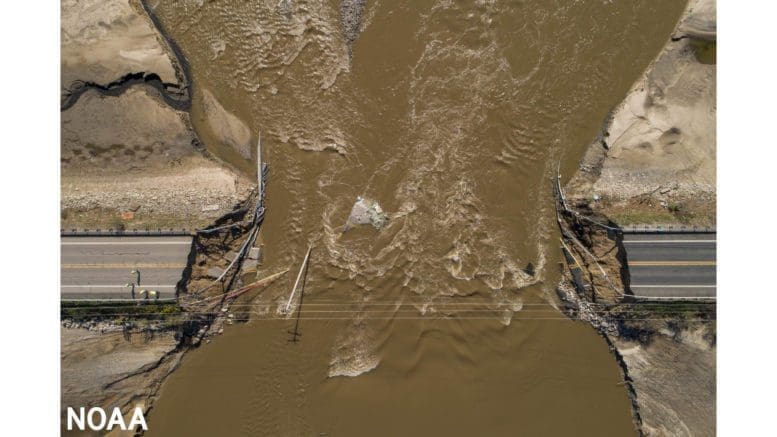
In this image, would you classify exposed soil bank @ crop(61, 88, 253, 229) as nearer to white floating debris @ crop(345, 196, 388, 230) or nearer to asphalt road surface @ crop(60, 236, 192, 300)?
asphalt road surface @ crop(60, 236, 192, 300)

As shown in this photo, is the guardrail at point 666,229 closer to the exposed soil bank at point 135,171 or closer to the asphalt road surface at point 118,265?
the exposed soil bank at point 135,171

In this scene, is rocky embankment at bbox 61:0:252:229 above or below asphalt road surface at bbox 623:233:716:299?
above

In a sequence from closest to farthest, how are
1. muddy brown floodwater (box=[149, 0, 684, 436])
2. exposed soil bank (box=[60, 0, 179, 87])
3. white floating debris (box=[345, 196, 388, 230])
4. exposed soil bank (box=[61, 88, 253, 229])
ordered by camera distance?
exposed soil bank (box=[60, 0, 179, 87]) < exposed soil bank (box=[61, 88, 253, 229]) < muddy brown floodwater (box=[149, 0, 684, 436]) < white floating debris (box=[345, 196, 388, 230])

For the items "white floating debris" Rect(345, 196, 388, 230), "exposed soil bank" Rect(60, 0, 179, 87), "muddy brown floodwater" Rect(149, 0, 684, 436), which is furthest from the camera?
"white floating debris" Rect(345, 196, 388, 230)

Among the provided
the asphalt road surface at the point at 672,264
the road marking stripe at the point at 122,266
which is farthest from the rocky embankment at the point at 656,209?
the road marking stripe at the point at 122,266

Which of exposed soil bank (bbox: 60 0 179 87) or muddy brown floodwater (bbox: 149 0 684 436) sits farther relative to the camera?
muddy brown floodwater (bbox: 149 0 684 436)

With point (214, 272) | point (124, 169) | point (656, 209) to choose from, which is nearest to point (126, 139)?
point (124, 169)

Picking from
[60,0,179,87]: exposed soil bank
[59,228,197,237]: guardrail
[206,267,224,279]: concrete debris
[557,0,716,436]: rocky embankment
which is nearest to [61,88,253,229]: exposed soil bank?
[59,228,197,237]: guardrail

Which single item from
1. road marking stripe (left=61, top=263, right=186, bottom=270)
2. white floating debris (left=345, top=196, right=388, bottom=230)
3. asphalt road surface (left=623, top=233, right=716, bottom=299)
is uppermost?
white floating debris (left=345, top=196, right=388, bottom=230)
